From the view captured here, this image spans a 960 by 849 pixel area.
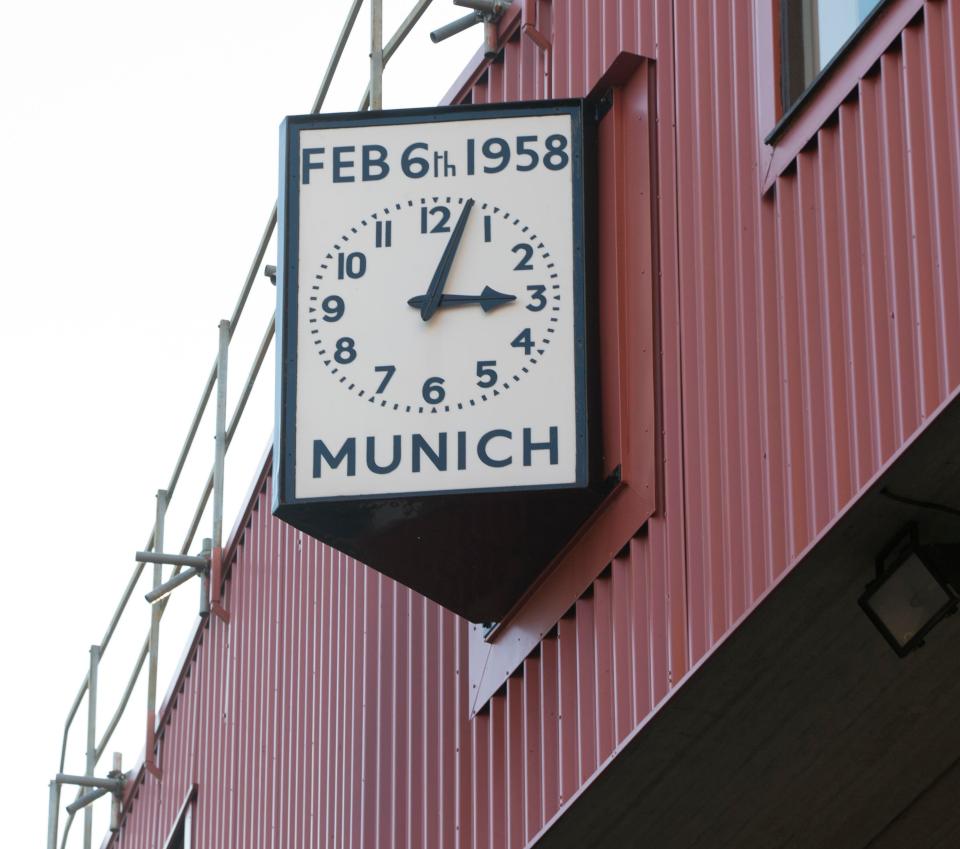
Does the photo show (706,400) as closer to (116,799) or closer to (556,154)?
(556,154)

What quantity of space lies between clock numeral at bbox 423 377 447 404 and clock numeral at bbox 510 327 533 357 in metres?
0.30

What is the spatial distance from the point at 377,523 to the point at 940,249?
9.40 ft

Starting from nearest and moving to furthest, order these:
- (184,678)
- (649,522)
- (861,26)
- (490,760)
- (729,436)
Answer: (861,26), (729,436), (649,522), (490,760), (184,678)

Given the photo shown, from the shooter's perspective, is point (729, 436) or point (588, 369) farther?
point (588, 369)

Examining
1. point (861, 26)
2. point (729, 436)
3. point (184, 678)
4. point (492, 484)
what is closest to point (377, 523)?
point (492, 484)

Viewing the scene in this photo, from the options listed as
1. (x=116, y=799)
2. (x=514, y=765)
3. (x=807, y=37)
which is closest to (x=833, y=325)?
(x=807, y=37)

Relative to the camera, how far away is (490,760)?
27.3 ft

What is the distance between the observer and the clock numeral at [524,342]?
7738 mm

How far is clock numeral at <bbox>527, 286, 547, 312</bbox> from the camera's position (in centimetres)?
780

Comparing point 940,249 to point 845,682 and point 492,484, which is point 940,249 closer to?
point 845,682

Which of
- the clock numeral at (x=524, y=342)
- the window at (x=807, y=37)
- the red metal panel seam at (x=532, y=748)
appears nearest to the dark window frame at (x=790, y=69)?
the window at (x=807, y=37)

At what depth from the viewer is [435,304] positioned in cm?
788

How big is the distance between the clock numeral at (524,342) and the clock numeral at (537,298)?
0.29 ft

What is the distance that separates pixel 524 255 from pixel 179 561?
18.8ft
